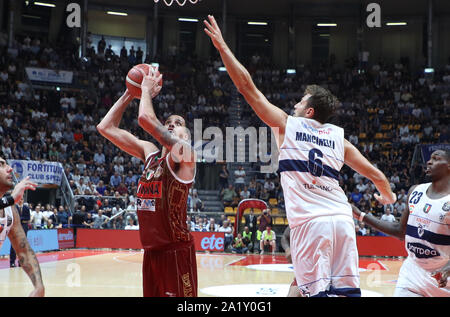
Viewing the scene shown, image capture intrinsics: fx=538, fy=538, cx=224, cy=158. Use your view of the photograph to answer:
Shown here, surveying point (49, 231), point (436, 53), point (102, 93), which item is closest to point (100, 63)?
point (102, 93)

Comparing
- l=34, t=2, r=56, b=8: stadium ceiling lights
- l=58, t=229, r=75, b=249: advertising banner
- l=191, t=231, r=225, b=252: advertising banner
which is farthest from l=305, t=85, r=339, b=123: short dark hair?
l=34, t=2, r=56, b=8: stadium ceiling lights

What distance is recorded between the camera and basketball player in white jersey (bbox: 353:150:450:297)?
15.9 feet

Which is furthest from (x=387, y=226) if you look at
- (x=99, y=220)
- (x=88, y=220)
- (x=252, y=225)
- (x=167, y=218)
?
(x=88, y=220)

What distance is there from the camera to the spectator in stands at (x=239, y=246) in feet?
62.5

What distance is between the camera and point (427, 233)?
16.3 feet

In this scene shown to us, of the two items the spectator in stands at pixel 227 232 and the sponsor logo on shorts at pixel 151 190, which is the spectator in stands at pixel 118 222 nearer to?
the spectator in stands at pixel 227 232

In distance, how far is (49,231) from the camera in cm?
1802

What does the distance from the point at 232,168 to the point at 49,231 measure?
10529 millimetres

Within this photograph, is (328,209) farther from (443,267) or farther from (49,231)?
(49,231)

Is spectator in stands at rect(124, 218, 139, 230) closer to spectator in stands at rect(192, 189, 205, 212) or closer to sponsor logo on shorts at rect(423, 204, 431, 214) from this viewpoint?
spectator in stands at rect(192, 189, 205, 212)

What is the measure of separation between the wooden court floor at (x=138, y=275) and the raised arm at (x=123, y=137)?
4885 millimetres

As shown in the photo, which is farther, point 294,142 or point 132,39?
point 132,39

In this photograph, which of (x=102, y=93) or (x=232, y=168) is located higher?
(x=102, y=93)

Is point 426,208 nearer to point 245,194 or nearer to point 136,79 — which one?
point 136,79
